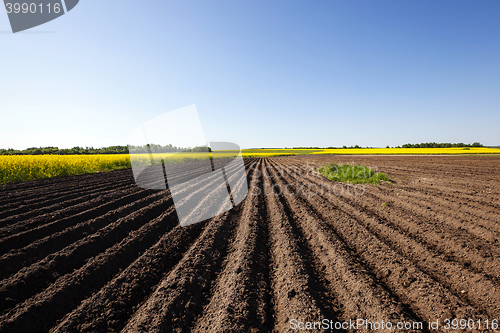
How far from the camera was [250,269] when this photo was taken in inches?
137

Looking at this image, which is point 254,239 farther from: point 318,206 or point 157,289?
point 318,206

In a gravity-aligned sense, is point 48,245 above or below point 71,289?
above

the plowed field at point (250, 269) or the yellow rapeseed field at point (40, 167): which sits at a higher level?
the yellow rapeseed field at point (40, 167)

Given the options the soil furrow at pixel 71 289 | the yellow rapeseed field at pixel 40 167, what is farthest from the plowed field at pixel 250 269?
the yellow rapeseed field at pixel 40 167

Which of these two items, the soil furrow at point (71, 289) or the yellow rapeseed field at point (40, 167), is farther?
the yellow rapeseed field at point (40, 167)

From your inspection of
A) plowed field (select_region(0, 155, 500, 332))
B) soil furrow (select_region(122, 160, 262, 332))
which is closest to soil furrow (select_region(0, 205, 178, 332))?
plowed field (select_region(0, 155, 500, 332))

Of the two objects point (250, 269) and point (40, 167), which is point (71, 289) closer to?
point (250, 269)

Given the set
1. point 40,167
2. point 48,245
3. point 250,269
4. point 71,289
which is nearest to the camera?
point 71,289

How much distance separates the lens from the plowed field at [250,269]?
8.36ft

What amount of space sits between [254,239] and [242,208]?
2.74m

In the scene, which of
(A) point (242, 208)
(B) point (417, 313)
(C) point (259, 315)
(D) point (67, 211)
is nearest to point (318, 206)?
(A) point (242, 208)

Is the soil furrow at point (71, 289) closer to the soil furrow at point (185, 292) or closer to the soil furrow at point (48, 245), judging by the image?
the soil furrow at point (185, 292)

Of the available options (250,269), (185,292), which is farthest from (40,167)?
(250,269)

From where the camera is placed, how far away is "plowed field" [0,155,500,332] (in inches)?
100
